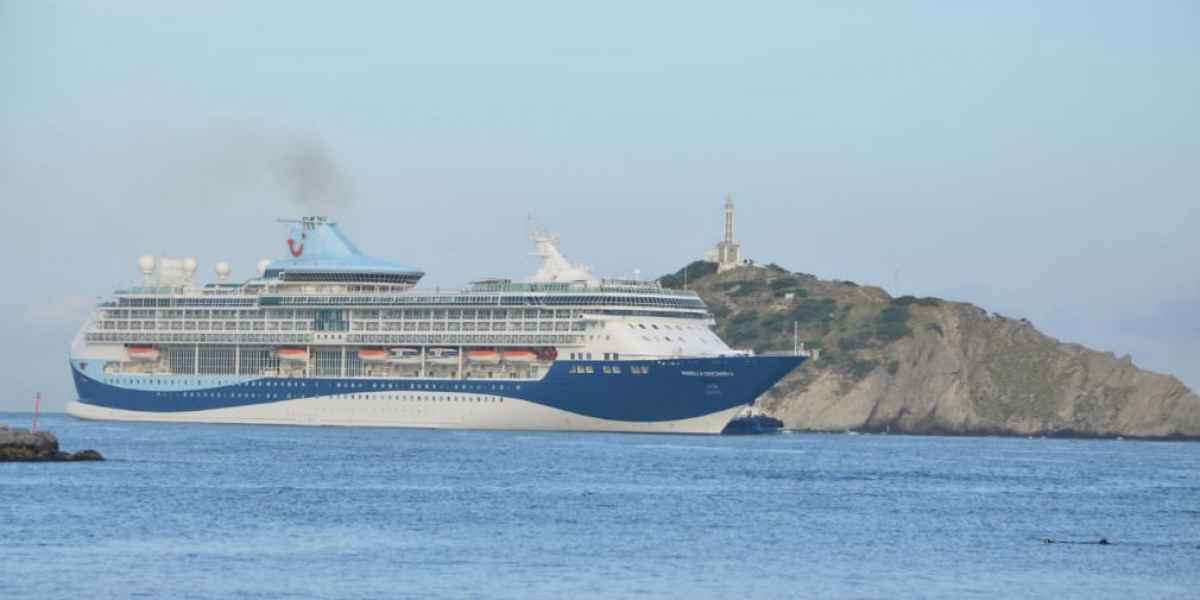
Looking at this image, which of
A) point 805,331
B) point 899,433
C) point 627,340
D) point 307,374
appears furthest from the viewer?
point 805,331

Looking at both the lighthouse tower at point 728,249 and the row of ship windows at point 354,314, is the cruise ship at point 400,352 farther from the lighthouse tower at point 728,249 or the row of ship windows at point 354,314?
the lighthouse tower at point 728,249

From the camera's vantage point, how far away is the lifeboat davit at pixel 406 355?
88.3 m

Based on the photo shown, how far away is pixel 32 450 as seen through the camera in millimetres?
60781

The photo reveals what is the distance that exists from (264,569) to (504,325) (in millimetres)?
50337

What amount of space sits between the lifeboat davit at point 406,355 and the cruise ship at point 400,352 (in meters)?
0.09

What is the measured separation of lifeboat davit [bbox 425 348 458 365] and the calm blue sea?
555 inches

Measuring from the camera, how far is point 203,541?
38.8 metres

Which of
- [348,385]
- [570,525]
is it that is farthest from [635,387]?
[570,525]

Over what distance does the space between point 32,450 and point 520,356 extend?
2729 cm

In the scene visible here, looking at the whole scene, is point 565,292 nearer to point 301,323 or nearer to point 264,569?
point 301,323

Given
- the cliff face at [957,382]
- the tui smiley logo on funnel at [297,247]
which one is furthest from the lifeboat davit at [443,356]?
the cliff face at [957,382]

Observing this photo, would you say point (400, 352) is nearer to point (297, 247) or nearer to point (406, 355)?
point (406, 355)

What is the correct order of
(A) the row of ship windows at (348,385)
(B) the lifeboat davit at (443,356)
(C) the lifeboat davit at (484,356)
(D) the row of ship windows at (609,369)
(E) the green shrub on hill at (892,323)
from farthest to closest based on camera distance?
(E) the green shrub on hill at (892,323)
(B) the lifeboat davit at (443,356)
(C) the lifeboat davit at (484,356)
(A) the row of ship windows at (348,385)
(D) the row of ship windows at (609,369)

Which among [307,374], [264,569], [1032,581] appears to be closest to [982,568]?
[1032,581]
